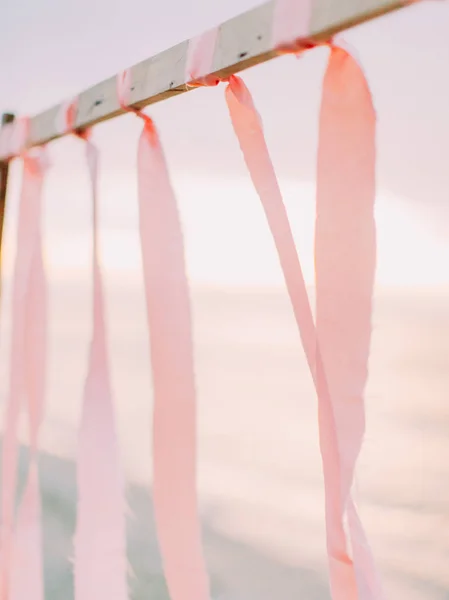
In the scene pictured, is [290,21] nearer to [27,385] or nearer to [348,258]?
[348,258]

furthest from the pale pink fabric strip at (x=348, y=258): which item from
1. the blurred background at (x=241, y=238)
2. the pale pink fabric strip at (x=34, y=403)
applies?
the pale pink fabric strip at (x=34, y=403)

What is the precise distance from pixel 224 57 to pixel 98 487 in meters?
0.55

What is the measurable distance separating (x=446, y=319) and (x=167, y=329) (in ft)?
12.2

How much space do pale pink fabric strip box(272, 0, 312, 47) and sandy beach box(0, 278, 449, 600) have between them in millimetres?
305

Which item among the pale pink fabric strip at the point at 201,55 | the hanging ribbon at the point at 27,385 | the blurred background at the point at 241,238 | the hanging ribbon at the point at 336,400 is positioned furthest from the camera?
the blurred background at the point at 241,238

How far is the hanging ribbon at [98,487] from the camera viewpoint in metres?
0.76

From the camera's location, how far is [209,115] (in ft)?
4.78

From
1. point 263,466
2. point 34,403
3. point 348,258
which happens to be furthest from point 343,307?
point 263,466

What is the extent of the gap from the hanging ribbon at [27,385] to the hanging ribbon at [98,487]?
0.35ft

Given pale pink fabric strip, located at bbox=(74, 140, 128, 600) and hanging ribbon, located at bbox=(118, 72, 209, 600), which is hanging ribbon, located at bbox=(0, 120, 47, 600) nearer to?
pale pink fabric strip, located at bbox=(74, 140, 128, 600)

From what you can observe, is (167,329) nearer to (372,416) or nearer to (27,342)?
(27,342)

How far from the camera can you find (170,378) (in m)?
0.68

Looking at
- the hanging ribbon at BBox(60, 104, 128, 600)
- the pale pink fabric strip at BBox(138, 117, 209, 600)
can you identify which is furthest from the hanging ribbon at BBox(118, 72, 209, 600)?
the hanging ribbon at BBox(60, 104, 128, 600)

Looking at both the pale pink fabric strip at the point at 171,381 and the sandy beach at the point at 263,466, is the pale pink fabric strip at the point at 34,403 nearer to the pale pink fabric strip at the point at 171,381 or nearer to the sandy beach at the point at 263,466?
the pale pink fabric strip at the point at 171,381
